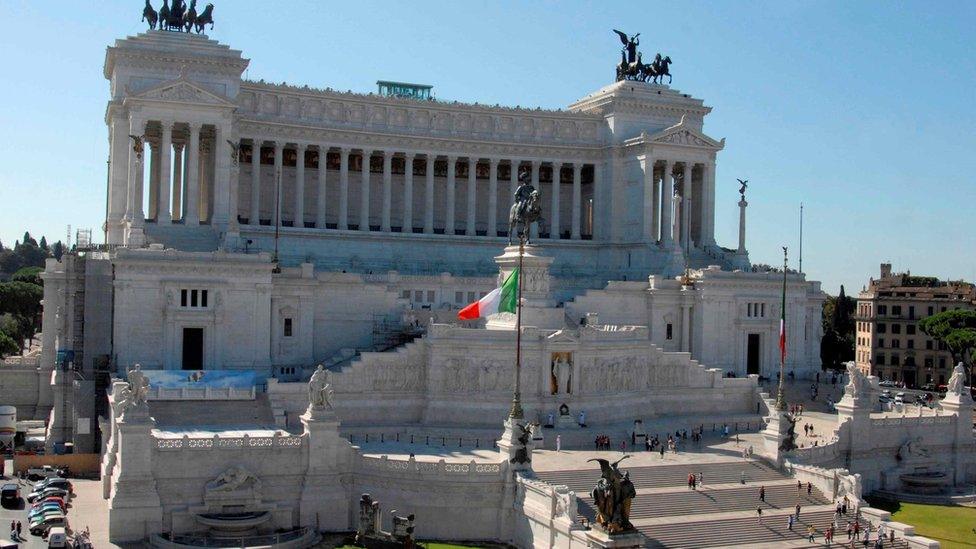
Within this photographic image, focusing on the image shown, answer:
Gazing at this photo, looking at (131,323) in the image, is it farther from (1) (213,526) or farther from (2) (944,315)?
(2) (944,315)

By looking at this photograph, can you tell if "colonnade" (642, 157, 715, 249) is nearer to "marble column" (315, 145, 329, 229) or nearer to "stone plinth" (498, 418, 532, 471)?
"marble column" (315, 145, 329, 229)

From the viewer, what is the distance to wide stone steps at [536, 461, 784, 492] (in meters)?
53.1

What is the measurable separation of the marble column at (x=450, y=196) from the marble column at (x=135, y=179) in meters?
26.6

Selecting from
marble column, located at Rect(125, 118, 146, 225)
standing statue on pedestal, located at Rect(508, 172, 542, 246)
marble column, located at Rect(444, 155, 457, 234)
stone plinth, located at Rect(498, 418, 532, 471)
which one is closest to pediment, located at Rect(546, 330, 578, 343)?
standing statue on pedestal, located at Rect(508, 172, 542, 246)

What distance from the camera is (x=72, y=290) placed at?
70.2m

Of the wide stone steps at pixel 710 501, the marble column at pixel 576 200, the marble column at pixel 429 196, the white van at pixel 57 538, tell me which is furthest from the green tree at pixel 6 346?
the wide stone steps at pixel 710 501

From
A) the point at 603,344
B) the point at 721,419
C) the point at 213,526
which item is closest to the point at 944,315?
the point at 721,419

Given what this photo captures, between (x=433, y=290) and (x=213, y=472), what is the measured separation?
1324 inches

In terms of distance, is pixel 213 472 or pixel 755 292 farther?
pixel 755 292

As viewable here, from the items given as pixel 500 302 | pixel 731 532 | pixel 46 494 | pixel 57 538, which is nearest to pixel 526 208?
pixel 500 302

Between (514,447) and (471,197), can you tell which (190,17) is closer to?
(471,197)

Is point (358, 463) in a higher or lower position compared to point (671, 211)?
lower

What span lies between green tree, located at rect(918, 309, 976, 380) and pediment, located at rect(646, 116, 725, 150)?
32.6 metres

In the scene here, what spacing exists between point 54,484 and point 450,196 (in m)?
48.9
